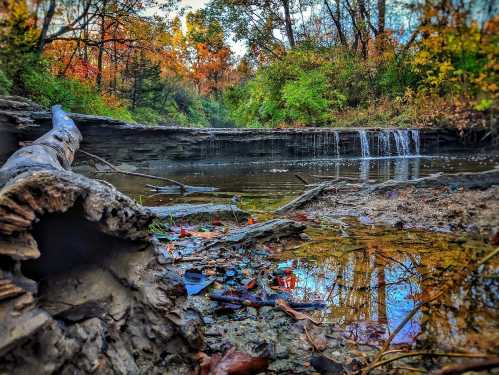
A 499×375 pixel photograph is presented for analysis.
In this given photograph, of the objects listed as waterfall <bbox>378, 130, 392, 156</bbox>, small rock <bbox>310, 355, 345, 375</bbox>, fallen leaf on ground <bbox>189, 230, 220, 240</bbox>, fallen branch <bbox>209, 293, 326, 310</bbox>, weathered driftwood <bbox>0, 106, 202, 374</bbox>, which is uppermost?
waterfall <bbox>378, 130, 392, 156</bbox>

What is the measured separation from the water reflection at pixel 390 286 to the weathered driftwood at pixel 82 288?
1015mm

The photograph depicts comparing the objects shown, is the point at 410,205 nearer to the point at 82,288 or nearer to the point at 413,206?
the point at 413,206

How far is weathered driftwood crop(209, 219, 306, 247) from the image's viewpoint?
11.9 ft

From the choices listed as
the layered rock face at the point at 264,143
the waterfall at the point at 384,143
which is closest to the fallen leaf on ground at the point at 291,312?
the layered rock face at the point at 264,143

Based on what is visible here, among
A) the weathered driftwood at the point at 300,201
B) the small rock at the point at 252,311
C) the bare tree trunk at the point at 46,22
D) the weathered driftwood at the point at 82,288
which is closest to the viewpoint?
the weathered driftwood at the point at 82,288

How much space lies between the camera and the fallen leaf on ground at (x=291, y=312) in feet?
7.07

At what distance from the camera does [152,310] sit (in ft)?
5.18

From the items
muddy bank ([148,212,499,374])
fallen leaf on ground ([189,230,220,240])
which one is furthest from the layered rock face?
muddy bank ([148,212,499,374])

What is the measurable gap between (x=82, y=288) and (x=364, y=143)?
1426 cm

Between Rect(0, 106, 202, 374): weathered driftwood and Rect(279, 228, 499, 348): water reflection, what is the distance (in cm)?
101

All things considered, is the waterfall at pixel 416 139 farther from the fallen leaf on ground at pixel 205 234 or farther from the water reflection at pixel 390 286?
the fallen leaf on ground at pixel 205 234

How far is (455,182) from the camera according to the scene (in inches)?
212

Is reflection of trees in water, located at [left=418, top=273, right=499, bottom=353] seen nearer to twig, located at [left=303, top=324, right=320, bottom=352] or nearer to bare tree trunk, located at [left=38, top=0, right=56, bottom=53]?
twig, located at [left=303, top=324, right=320, bottom=352]

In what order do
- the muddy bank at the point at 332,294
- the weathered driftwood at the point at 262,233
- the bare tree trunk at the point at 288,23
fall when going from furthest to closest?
the bare tree trunk at the point at 288,23, the weathered driftwood at the point at 262,233, the muddy bank at the point at 332,294
